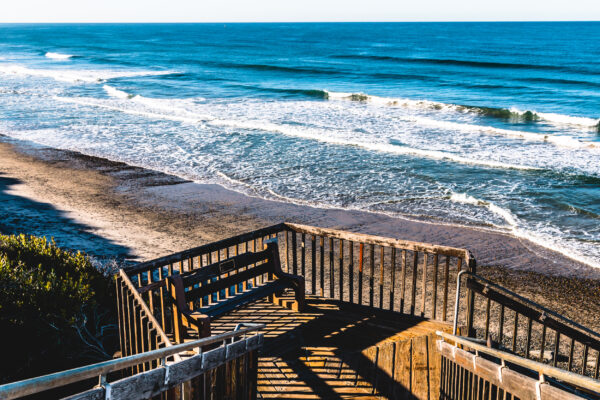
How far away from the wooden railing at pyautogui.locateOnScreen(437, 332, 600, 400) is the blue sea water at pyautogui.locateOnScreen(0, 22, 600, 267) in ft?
29.5

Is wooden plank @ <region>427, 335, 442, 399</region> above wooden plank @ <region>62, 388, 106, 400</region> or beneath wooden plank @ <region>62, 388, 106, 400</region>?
beneath

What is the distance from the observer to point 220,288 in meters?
7.09

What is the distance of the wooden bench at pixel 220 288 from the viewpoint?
6.55 m

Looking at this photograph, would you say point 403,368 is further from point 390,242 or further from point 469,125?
point 469,125

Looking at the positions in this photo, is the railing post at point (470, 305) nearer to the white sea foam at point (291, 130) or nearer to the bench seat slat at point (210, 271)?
the bench seat slat at point (210, 271)

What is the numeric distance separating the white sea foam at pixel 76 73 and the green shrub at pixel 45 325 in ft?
148

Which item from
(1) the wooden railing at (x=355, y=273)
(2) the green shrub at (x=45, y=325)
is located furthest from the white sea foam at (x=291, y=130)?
(2) the green shrub at (x=45, y=325)

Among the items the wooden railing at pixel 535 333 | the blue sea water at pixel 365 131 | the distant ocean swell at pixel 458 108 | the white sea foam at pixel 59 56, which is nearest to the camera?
the wooden railing at pixel 535 333

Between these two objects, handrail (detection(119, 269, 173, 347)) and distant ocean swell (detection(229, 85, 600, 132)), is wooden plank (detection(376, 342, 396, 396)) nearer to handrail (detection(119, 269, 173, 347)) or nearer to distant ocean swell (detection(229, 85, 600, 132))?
handrail (detection(119, 269, 173, 347))

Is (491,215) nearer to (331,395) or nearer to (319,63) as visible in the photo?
(331,395)

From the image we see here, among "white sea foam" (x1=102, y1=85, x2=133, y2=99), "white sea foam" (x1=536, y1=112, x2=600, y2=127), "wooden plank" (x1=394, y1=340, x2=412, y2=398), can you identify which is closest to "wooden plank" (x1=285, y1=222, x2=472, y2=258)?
"wooden plank" (x1=394, y1=340, x2=412, y2=398)

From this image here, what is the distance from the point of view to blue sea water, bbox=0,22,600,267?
17.3 meters

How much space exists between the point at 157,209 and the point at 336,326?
32.3 feet

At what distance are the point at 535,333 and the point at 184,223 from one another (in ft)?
29.3
